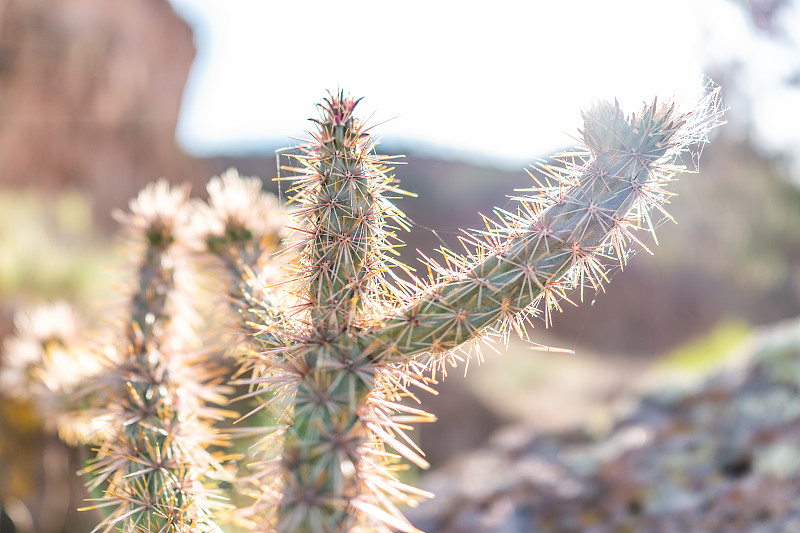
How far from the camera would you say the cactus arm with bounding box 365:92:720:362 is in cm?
126

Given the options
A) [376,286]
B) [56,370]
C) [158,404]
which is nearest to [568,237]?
[376,286]

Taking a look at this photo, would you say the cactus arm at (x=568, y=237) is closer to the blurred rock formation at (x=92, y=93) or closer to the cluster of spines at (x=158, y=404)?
the cluster of spines at (x=158, y=404)

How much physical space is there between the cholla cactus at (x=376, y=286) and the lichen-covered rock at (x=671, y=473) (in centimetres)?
231

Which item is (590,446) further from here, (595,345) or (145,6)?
(145,6)

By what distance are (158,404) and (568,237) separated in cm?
139

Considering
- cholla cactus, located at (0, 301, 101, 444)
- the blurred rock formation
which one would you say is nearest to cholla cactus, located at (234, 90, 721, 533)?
cholla cactus, located at (0, 301, 101, 444)

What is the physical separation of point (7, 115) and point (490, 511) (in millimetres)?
12072

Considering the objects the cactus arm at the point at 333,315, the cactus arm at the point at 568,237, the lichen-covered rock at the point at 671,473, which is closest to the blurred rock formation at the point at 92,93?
the lichen-covered rock at the point at 671,473

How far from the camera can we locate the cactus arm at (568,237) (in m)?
1.26

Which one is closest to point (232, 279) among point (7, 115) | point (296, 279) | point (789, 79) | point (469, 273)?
point (296, 279)

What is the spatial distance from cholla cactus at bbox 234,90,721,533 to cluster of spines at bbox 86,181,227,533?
58 cm

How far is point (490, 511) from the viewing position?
3.98 m

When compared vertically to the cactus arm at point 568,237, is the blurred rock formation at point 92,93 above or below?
above

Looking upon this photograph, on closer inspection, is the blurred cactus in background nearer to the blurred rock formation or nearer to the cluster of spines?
the cluster of spines
